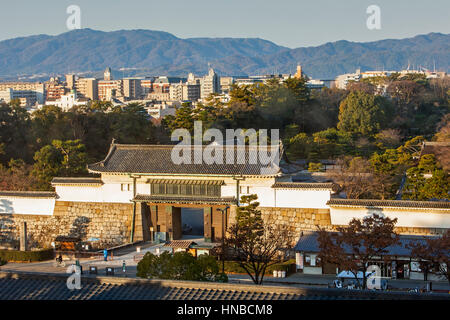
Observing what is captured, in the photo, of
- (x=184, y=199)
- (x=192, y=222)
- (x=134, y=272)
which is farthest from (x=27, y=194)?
(x=192, y=222)

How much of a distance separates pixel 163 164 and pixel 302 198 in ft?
25.7

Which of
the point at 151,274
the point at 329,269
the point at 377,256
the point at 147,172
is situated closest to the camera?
the point at 151,274

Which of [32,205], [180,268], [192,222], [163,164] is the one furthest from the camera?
[192,222]

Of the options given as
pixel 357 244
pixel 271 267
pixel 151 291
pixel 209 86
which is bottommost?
pixel 271 267

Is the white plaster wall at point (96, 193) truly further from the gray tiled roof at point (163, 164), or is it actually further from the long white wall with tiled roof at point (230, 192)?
the gray tiled roof at point (163, 164)

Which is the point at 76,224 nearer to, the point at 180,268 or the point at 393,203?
the point at 180,268

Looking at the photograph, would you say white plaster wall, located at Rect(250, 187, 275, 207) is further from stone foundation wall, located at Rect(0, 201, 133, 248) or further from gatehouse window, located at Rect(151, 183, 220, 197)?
stone foundation wall, located at Rect(0, 201, 133, 248)

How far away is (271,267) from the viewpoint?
94.7ft

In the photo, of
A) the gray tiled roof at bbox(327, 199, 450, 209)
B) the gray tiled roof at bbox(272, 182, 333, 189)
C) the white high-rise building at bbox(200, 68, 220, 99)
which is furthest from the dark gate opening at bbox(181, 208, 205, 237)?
the white high-rise building at bbox(200, 68, 220, 99)
